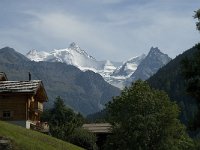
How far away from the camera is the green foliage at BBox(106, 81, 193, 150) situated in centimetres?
6962

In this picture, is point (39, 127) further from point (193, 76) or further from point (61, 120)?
point (61, 120)

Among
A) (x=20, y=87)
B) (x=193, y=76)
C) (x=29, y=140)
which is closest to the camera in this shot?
(x=193, y=76)

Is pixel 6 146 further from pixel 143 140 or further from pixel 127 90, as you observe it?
pixel 127 90

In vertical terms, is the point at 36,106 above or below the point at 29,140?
above

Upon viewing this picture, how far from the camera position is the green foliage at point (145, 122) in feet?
228

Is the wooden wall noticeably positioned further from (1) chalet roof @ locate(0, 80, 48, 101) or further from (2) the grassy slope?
(2) the grassy slope

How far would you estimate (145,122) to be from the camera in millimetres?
69562

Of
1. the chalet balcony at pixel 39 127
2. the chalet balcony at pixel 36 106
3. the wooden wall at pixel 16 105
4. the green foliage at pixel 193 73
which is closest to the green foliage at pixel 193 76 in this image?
the green foliage at pixel 193 73

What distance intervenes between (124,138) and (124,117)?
2779 mm

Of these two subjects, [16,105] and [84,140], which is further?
[84,140]

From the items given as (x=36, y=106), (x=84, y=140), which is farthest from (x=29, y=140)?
(x=84, y=140)

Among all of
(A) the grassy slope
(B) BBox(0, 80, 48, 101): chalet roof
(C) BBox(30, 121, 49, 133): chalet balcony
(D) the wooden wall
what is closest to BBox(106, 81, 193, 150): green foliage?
(C) BBox(30, 121, 49, 133): chalet balcony

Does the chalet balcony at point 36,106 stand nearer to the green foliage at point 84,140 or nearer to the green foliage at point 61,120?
the green foliage at point 84,140

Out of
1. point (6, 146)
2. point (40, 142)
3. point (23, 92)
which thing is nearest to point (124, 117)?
point (23, 92)
